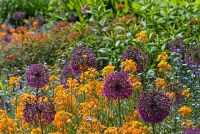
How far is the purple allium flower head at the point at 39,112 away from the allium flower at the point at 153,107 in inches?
31.6

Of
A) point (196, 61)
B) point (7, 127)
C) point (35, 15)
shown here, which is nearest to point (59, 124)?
point (7, 127)

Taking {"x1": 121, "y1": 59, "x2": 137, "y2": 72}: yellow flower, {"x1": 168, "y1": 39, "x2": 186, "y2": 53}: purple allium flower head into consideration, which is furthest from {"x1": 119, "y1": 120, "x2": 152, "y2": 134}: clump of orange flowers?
{"x1": 168, "y1": 39, "x2": 186, "y2": 53}: purple allium flower head

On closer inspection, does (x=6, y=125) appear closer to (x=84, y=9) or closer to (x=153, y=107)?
(x=153, y=107)

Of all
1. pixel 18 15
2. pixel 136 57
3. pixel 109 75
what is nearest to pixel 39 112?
pixel 109 75

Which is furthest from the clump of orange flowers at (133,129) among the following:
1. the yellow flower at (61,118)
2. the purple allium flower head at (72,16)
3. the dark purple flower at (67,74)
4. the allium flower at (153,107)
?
the purple allium flower head at (72,16)

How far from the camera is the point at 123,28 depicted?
327 inches

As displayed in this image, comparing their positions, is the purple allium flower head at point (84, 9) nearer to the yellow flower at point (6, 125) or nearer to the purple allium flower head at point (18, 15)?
the purple allium flower head at point (18, 15)

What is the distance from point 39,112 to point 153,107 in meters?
0.96

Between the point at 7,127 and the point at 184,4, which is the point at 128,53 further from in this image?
the point at 184,4

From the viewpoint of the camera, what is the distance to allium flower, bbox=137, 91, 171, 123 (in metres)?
4.46

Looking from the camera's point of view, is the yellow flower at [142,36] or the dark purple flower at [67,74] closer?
the dark purple flower at [67,74]

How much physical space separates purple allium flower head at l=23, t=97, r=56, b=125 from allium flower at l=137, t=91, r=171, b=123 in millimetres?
803

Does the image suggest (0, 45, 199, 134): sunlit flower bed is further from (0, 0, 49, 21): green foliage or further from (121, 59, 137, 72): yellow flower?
(0, 0, 49, 21): green foliage

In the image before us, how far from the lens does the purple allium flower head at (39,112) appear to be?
4879 mm
